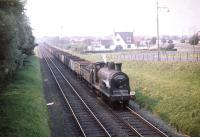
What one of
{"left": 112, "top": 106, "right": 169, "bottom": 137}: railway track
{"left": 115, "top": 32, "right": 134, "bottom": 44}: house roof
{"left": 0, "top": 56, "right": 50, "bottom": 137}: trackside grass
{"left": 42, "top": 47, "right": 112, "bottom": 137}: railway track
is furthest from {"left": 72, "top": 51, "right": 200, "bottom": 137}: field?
{"left": 115, "top": 32, "right": 134, "bottom": 44}: house roof

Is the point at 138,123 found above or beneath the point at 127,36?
beneath

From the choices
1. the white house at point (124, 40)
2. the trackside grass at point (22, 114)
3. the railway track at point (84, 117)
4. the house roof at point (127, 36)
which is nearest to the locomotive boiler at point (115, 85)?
the railway track at point (84, 117)

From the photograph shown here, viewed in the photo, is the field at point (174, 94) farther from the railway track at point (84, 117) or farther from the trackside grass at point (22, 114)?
the trackside grass at point (22, 114)

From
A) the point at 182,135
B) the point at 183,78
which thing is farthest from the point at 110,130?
the point at 183,78

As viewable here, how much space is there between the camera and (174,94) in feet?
91.0

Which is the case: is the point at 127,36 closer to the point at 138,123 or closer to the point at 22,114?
the point at 138,123

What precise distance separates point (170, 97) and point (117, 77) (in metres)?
4.71

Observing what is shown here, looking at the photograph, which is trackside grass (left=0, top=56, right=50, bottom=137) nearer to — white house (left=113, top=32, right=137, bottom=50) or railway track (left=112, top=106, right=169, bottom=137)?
railway track (left=112, top=106, right=169, bottom=137)

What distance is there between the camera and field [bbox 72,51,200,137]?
2173 centimetres

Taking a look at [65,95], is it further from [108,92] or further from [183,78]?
[183,78]

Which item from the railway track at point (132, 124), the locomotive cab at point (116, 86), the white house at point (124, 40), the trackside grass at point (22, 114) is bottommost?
the railway track at point (132, 124)

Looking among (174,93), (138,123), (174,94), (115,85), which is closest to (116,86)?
(115,85)

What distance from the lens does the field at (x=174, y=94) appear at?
21734 millimetres


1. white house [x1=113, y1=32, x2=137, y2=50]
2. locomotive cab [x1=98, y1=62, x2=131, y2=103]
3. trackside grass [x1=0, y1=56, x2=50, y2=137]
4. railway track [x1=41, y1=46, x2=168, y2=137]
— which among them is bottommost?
railway track [x1=41, y1=46, x2=168, y2=137]
